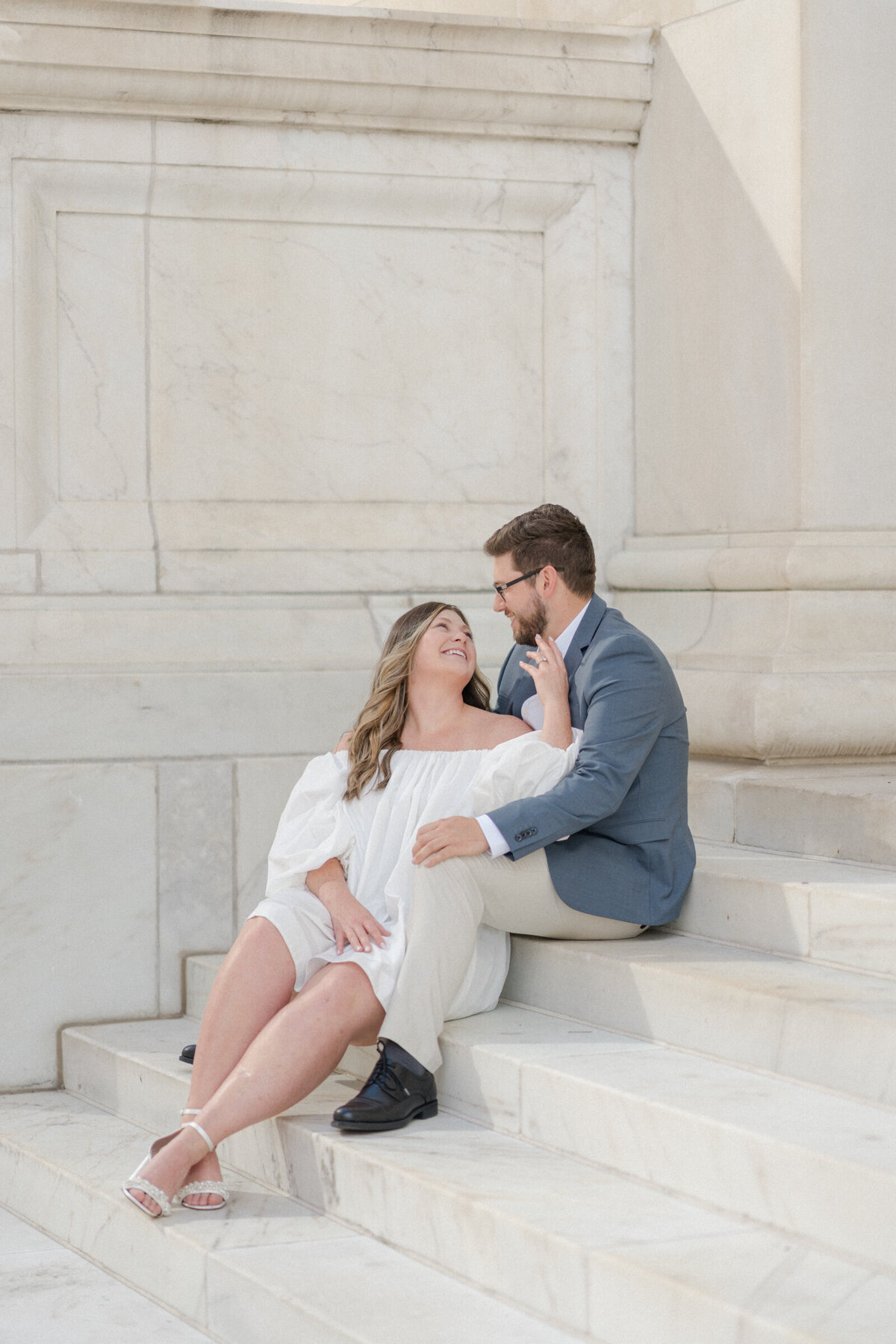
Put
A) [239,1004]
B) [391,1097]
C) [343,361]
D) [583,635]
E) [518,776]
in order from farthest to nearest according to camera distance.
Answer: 1. [343,361]
2. [583,635]
3. [518,776]
4. [239,1004]
5. [391,1097]

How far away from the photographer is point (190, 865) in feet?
17.7

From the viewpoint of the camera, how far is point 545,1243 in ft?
10.4

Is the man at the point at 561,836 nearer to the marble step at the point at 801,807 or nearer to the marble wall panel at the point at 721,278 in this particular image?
the marble step at the point at 801,807

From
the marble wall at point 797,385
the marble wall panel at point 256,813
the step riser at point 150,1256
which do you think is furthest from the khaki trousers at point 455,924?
the marble wall panel at point 256,813

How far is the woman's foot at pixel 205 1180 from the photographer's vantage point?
3.83 metres

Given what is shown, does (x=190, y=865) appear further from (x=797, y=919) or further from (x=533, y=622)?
(x=797, y=919)

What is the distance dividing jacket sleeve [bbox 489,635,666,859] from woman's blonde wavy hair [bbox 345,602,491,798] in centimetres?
41

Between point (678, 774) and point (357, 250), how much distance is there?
226cm

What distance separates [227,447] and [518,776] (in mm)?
1893

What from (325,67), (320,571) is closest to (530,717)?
(320,571)

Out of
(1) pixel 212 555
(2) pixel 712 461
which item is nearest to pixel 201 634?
(1) pixel 212 555

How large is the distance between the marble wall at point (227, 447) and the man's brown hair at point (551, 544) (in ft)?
3.83

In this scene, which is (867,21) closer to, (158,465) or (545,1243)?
(158,465)

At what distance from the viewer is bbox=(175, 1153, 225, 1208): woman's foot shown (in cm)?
383
